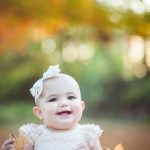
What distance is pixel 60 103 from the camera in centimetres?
A: 100

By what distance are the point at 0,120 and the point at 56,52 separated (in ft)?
1.21

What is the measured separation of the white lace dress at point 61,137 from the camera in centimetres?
100

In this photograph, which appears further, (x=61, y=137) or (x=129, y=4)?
(x=129, y=4)

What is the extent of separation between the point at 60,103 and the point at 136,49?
3.79 ft

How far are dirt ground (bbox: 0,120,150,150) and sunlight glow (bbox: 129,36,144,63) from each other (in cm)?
30

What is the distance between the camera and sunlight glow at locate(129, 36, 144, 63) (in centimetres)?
207

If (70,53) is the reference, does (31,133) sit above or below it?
below

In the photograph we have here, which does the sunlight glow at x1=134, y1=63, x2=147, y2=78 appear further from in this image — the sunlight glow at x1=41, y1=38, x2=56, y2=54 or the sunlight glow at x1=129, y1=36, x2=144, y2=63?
the sunlight glow at x1=41, y1=38, x2=56, y2=54

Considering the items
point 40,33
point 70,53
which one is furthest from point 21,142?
point 70,53

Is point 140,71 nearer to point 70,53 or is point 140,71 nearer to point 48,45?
point 70,53

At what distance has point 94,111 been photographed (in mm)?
2225

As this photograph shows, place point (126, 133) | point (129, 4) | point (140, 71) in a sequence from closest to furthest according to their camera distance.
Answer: point (129, 4)
point (126, 133)
point (140, 71)

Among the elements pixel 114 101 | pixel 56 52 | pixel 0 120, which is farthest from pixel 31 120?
pixel 114 101

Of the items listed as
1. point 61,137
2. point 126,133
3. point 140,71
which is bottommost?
point 61,137
